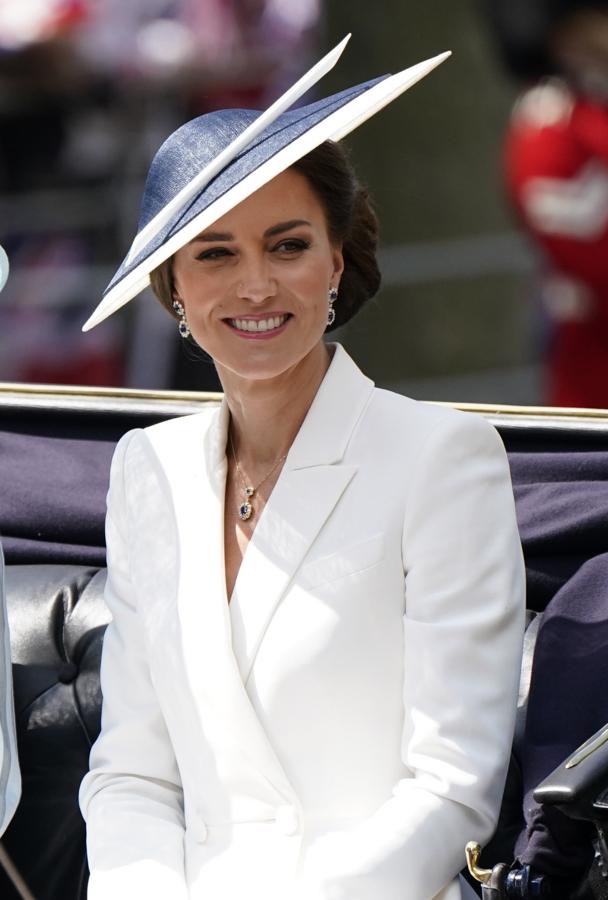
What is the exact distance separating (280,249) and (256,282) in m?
0.06

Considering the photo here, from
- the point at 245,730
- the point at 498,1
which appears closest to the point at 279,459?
the point at 245,730

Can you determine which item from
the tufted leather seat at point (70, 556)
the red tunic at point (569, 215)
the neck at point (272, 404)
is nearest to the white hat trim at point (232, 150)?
the neck at point (272, 404)

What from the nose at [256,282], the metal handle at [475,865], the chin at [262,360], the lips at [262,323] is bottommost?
the metal handle at [475,865]

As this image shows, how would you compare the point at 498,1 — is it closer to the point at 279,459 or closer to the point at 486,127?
the point at 486,127

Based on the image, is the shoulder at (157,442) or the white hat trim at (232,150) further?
the shoulder at (157,442)

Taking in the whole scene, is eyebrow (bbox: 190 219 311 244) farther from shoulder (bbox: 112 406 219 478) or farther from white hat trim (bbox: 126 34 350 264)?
shoulder (bbox: 112 406 219 478)

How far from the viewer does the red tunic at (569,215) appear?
4.37 meters

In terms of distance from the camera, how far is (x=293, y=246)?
6.86ft

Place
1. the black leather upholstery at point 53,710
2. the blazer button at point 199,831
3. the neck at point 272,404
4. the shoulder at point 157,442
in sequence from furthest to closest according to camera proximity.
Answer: the black leather upholstery at point 53,710
the shoulder at point 157,442
the neck at point 272,404
the blazer button at point 199,831

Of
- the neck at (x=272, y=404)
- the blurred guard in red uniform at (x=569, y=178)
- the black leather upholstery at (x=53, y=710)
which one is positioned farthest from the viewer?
the blurred guard in red uniform at (x=569, y=178)

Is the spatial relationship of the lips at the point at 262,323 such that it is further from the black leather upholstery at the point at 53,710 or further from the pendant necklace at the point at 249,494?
the black leather upholstery at the point at 53,710

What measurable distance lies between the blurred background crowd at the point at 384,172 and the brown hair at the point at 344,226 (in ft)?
7.41

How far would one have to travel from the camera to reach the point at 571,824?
1930 mm

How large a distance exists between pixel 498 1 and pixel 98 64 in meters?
1.23
